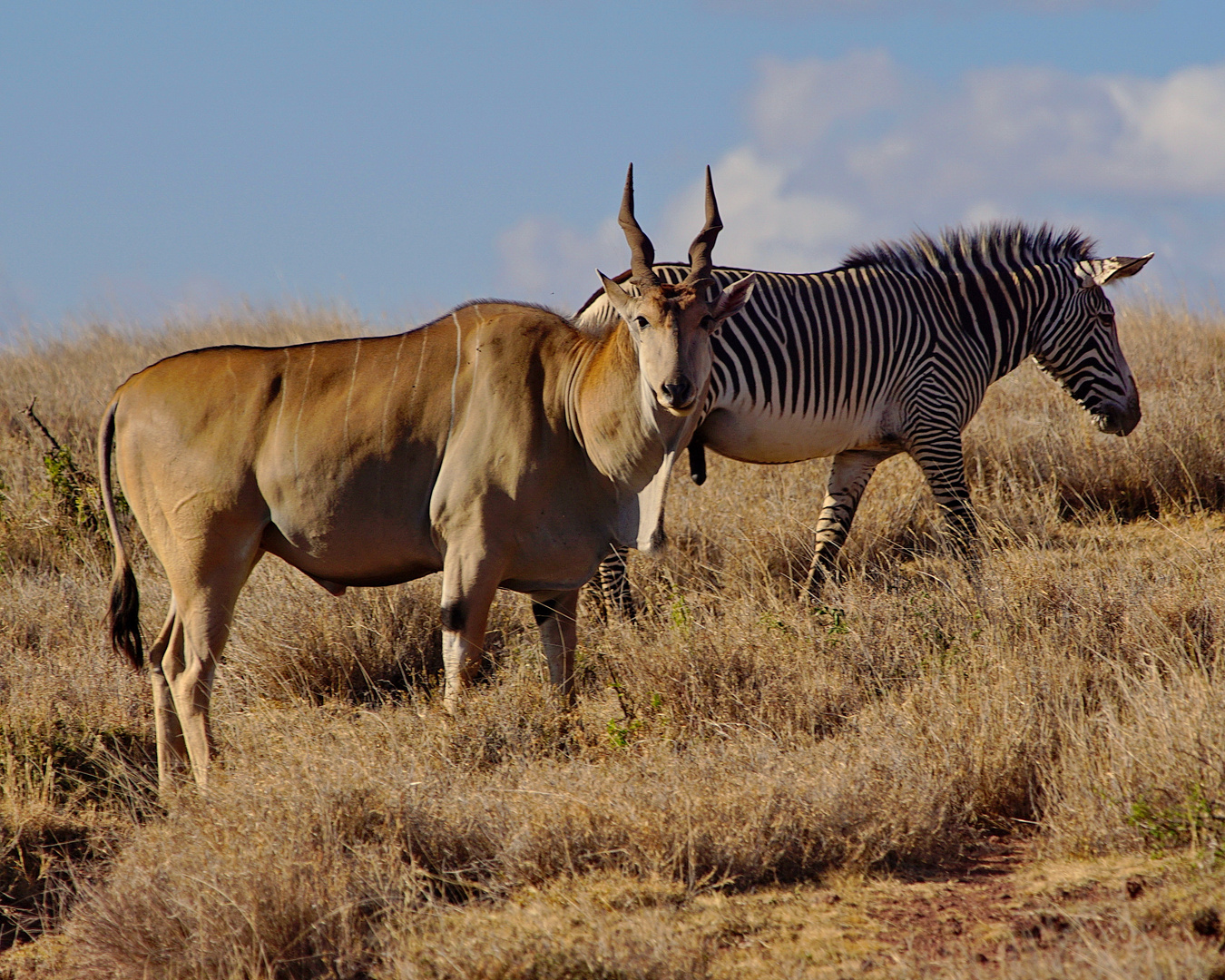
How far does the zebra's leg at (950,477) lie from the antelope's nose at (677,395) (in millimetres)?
3044

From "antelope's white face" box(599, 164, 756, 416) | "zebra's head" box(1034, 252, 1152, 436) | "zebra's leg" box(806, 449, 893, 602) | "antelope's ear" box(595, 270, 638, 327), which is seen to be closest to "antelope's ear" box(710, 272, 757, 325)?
"antelope's white face" box(599, 164, 756, 416)

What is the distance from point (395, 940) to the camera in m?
3.39

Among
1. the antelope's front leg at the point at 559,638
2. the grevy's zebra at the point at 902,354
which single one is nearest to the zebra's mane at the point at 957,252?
the grevy's zebra at the point at 902,354

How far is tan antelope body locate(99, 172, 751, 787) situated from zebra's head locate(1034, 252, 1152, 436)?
11.4 feet

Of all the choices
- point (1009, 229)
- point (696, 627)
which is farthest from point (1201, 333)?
point (696, 627)

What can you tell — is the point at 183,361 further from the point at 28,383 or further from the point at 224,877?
the point at 28,383

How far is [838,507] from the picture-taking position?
296 inches

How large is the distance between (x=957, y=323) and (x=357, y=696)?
4099 millimetres

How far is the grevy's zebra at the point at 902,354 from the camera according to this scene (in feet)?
23.0

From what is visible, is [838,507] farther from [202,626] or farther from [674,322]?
[202,626]

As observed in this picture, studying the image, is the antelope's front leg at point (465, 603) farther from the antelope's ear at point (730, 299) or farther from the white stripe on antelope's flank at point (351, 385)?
the antelope's ear at point (730, 299)

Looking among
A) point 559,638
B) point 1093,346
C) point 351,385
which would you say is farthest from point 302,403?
point 1093,346

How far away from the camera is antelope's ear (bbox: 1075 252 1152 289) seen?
767 centimetres

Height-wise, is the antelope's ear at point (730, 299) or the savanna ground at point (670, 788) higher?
the antelope's ear at point (730, 299)
